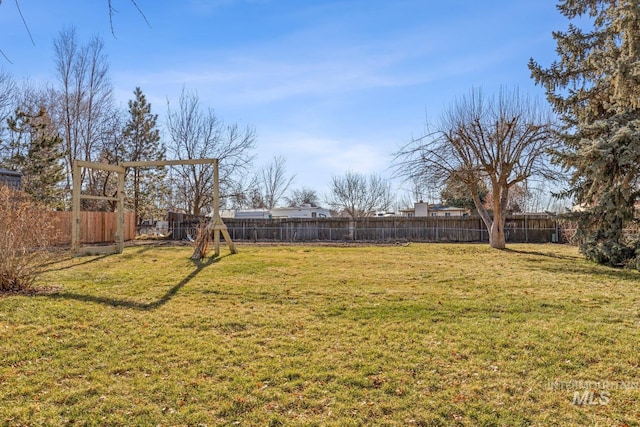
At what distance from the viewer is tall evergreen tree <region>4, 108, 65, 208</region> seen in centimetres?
1438

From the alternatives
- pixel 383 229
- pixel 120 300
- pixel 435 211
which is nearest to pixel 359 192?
pixel 435 211

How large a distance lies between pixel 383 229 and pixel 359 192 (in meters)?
17.5

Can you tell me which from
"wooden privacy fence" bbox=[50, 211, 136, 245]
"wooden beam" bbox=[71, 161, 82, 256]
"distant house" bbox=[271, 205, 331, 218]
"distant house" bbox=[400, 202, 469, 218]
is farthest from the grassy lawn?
"distant house" bbox=[400, 202, 469, 218]

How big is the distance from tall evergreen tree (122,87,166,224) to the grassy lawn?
1480 cm

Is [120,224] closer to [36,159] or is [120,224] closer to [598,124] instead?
[36,159]

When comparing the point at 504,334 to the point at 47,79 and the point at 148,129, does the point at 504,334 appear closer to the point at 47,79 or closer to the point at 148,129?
the point at 148,129

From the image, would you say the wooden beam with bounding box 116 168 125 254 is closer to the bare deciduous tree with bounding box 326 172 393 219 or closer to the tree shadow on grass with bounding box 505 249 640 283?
the tree shadow on grass with bounding box 505 249 640 283

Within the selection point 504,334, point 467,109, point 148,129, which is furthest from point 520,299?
point 148,129

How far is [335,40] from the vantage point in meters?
7.45

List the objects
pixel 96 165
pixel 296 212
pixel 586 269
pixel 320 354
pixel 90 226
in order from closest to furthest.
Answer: pixel 320 354, pixel 586 269, pixel 96 165, pixel 90 226, pixel 296 212

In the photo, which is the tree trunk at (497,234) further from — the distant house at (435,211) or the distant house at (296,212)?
the distant house at (296,212)

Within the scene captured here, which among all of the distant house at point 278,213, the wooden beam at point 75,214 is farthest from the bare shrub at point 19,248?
the distant house at point 278,213

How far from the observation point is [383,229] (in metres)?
19.8

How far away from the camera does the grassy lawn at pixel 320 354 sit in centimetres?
264
